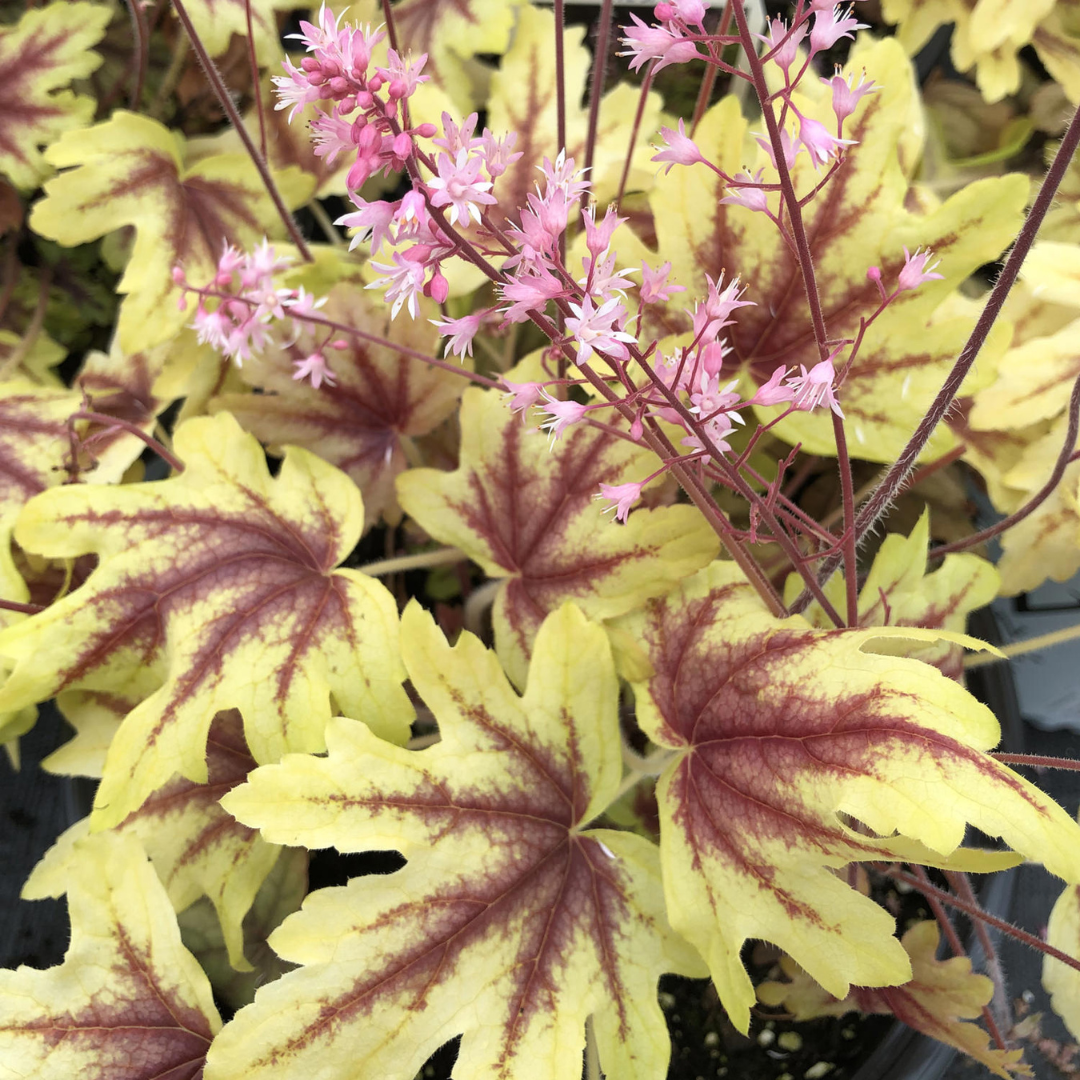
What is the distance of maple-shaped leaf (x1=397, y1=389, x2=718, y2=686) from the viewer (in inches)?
24.8

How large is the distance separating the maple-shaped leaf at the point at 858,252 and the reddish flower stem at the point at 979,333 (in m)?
0.13


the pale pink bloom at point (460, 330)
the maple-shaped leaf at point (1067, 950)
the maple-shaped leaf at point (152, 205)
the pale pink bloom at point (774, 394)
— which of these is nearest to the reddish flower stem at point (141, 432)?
the maple-shaped leaf at point (152, 205)

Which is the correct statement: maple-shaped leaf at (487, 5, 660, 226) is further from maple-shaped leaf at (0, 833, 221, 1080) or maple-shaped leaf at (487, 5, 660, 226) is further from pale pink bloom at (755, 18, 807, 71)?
maple-shaped leaf at (0, 833, 221, 1080)

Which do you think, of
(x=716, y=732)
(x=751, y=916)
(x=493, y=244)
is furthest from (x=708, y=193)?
(x=751, y=916)

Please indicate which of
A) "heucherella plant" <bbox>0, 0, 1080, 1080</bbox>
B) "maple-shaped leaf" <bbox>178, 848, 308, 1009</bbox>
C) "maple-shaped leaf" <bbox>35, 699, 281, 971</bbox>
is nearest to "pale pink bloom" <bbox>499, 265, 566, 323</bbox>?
"heucherella plant" <bbox>0, 0, 1080, 1080</bbox>

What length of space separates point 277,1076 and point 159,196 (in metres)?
0.73

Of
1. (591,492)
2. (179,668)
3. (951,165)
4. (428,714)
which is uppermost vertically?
(951,165)

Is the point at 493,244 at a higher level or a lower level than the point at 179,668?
higher

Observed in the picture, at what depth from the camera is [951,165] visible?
1.05 meters

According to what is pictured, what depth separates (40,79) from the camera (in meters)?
0.86

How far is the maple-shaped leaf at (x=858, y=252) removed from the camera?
0.66m

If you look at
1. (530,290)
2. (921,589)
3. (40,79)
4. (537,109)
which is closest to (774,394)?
(530,290)

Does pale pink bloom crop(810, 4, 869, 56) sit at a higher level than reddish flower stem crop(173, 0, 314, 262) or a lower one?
higher

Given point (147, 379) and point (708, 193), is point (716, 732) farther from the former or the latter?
point (147, 379)
